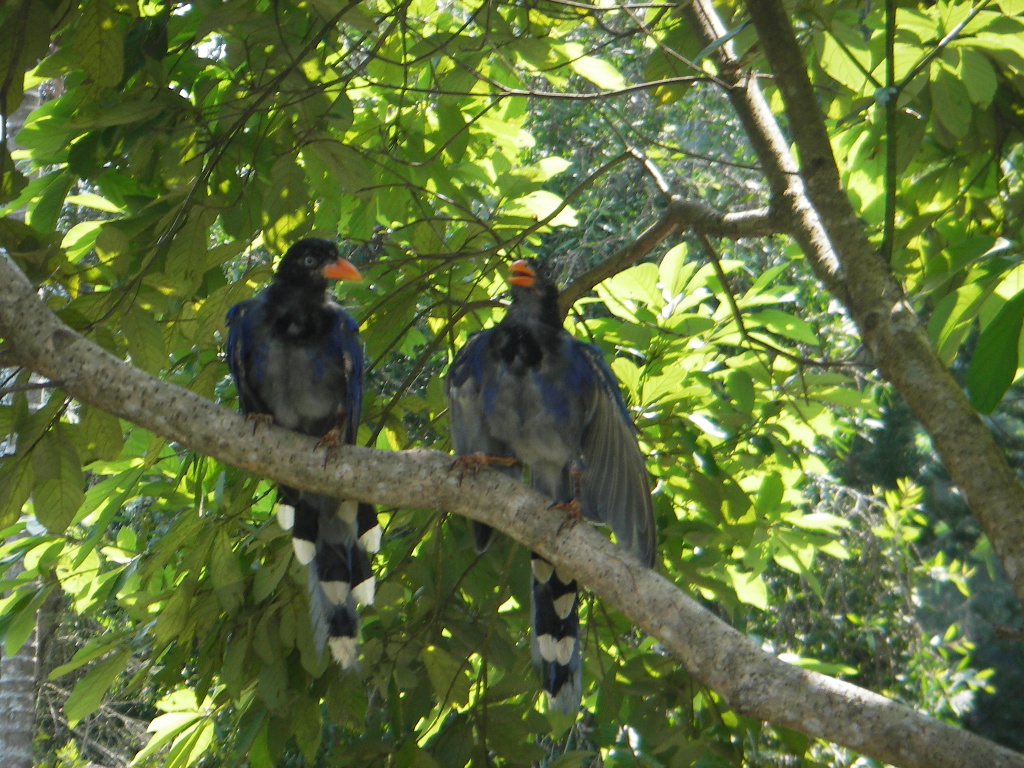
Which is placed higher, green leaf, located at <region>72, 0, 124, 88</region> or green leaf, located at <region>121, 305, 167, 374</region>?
green leaf, located at <region>72, 0, 124, 88</region>

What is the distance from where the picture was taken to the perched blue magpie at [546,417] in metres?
3.28

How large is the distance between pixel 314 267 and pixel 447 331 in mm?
549

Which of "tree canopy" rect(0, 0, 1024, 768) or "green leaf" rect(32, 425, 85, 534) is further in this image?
"green leaf" rect(32, 425, 85, 534)

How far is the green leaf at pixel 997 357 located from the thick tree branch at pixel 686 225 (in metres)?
1.36

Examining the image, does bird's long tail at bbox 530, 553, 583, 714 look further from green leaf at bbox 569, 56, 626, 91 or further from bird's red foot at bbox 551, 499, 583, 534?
green leaf at bbox 569, 56, 626, 91

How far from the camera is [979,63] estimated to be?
2924mm

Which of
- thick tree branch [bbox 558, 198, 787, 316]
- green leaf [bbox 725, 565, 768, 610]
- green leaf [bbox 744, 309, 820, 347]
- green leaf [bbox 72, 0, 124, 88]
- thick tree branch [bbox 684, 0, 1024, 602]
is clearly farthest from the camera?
green leaf [bbox 725, 565, 768, 610]

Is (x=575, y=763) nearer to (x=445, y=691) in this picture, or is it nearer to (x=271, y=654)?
(x=445, y=691)

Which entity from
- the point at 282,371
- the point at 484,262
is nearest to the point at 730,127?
the point at 484,262

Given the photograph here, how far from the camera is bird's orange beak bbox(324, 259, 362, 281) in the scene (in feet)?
11.5

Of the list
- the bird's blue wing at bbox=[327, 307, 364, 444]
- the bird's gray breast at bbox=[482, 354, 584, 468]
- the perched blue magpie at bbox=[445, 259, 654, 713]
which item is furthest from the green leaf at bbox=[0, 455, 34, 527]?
the bird's gray breast at bbox=[482, 354, 584, 468]

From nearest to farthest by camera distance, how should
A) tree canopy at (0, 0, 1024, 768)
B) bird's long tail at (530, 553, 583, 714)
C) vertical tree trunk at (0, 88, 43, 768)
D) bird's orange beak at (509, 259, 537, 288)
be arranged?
1. tree canopy at (0, 0, 1024, 768)
2. bird's long tail at (530, 553, 583, 714)
3. bird's orange beak at (509, 259, 537, 288)
4. vertical tree trunk at (0, 88, 43, 768)

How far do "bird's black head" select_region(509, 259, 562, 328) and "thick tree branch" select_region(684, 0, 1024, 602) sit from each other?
0.88 meters

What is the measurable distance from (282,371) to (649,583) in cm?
178
